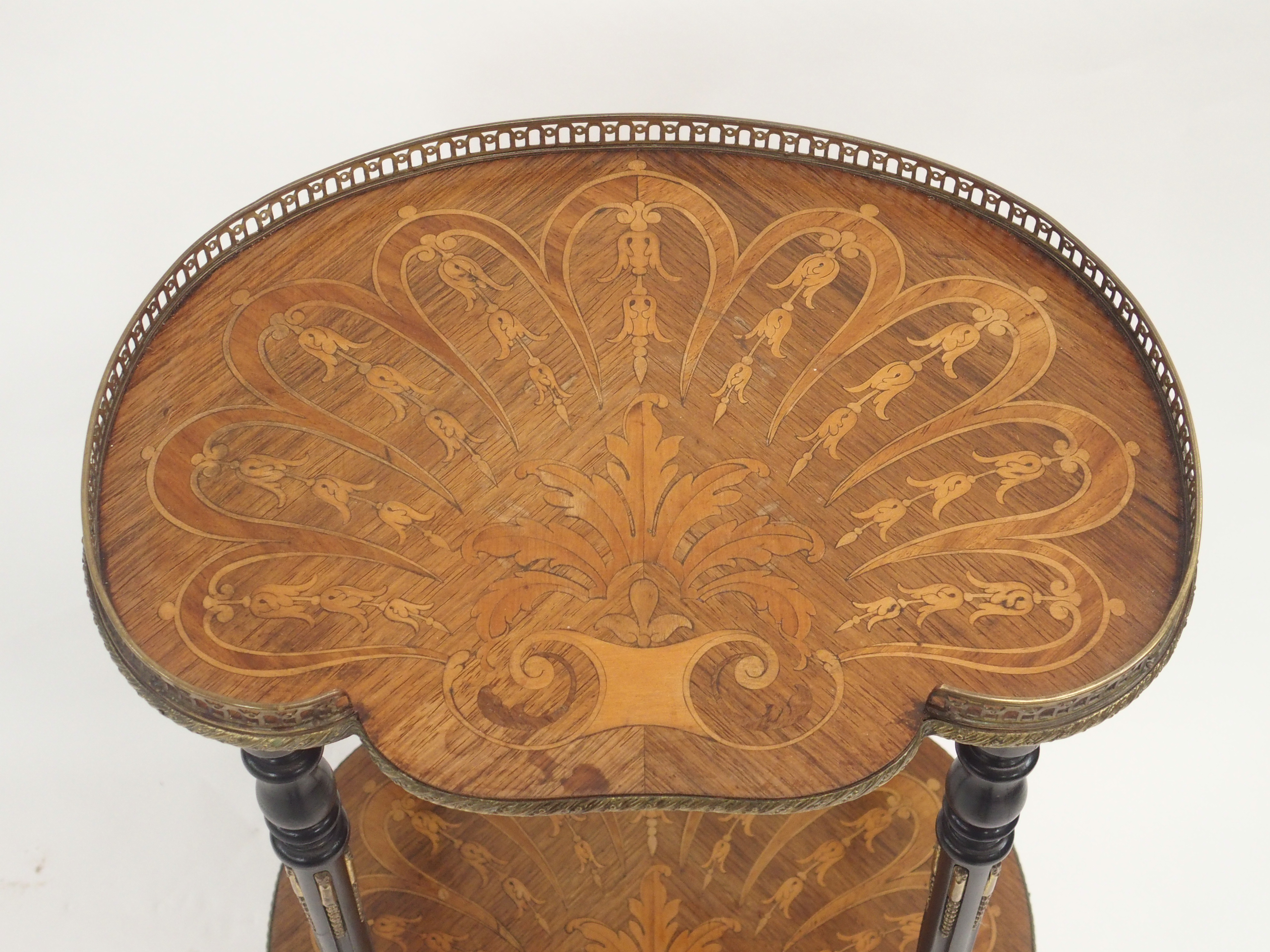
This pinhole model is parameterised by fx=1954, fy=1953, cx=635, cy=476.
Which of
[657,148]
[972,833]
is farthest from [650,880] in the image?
[657,148]

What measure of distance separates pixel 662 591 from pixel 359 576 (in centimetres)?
55

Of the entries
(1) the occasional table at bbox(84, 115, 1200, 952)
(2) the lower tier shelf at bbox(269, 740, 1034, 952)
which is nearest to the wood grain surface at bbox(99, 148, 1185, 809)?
(1) the occasional table at bbox(84, 115, 1200, 952)

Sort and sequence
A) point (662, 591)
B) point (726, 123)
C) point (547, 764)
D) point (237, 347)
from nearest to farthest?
Result: point (547, 764), point (662, 591), point (237, 347), point (726, 123)

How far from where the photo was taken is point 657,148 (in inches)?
171

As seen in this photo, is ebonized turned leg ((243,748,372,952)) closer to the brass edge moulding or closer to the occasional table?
the occasional table

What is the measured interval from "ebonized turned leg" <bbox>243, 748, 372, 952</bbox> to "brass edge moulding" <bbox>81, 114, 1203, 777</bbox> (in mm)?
155

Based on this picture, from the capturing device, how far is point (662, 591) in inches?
139

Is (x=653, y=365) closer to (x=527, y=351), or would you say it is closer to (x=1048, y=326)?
(x=527, y=351)

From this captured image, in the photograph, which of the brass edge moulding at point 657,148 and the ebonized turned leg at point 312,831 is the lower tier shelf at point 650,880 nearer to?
the ebonized turned leg at point 312,831

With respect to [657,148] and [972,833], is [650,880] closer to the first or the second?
[972,833]

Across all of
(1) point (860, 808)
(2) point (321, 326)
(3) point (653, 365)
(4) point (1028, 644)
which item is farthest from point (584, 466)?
(1) point (860, 808)

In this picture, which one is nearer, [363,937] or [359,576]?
[359,576]

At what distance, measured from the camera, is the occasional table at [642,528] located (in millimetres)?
3350

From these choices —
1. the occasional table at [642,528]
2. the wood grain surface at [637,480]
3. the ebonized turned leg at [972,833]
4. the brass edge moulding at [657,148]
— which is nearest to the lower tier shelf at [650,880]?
the occasional table at [642,528]
